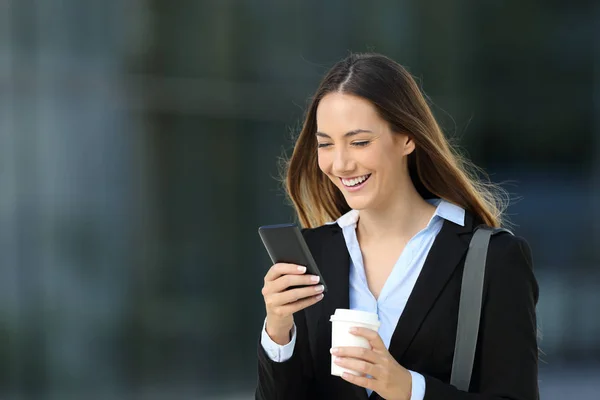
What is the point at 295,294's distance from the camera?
229 cm

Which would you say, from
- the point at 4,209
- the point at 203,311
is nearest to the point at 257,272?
the point at 203,311

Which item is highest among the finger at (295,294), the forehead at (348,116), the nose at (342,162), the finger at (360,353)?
the forehead at (348,116)

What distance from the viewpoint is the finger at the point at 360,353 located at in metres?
2.13

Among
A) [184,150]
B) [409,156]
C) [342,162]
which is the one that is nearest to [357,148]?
[342,162]

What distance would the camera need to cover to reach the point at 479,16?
300 inches

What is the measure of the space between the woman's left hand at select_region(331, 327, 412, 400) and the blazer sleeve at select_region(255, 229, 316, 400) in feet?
0.99

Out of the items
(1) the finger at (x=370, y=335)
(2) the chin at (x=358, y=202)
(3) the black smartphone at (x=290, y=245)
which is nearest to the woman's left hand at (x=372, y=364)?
(1) the finger at (x=370, y=335)

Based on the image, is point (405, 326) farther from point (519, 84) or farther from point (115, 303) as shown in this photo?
point (519, 84)

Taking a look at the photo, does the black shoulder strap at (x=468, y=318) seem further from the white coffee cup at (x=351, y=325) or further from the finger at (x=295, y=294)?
the finger at (x=295, y=294)

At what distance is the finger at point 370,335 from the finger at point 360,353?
20mm

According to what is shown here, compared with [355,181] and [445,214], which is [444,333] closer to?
[445,214]

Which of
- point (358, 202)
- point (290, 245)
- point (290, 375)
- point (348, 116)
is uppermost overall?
point (348, 116)

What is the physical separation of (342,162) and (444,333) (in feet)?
1.76

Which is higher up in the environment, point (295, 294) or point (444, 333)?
point (295, 294)
